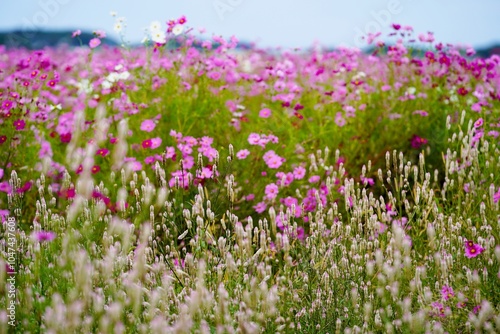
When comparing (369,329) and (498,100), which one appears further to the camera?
(498,100)

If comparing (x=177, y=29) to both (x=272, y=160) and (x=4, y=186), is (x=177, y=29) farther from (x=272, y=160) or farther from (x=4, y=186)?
(x=4, y=186)

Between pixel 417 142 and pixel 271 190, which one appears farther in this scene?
pixel 417 142

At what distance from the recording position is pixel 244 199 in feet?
12.8

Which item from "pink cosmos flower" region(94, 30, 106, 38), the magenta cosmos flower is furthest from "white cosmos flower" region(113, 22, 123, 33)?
the magenta cosmos flower

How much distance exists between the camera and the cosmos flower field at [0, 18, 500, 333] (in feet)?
6.97

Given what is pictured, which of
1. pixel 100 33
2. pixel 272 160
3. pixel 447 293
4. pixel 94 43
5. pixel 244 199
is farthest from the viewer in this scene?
pixel 100 33

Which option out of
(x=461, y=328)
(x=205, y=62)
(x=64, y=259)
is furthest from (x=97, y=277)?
(x=205, y=62)

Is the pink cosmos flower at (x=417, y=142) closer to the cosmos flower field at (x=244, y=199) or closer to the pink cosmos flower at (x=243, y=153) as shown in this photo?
the cosmos flower field at (x=244, y=199)

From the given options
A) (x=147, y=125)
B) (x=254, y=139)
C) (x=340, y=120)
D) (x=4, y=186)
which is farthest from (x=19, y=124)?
(x=340, y=120)

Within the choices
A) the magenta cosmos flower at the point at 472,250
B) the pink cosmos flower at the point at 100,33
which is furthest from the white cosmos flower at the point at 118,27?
the magenta cosmos flower at the point at 472,250

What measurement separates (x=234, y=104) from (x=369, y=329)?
9.05ft

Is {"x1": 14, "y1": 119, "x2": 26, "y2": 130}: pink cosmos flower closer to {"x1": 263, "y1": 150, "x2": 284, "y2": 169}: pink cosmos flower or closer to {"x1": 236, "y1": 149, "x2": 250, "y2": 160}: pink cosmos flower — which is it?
{"x1": 236, "y1": 149, "x2": 250, "y2": 160}: pink cosmos flower

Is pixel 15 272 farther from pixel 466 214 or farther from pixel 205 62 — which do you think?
pixel 205 62

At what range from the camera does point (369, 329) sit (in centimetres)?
229
